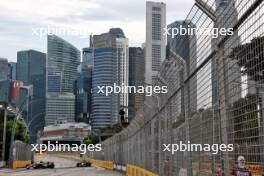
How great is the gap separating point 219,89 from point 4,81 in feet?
369

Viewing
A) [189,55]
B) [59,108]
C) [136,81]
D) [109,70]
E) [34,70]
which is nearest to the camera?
[189,55]

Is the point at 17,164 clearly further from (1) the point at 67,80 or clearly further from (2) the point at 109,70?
(1) the point at 67,80

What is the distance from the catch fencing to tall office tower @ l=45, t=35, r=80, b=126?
337 feet

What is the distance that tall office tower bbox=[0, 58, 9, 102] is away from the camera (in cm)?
10384

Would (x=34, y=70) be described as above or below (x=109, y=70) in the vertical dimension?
above

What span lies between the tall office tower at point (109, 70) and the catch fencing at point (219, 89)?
167ft

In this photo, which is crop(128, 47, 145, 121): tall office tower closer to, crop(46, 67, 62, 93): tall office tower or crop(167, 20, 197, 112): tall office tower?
crop(167, 20, 197, 112): tall office tower

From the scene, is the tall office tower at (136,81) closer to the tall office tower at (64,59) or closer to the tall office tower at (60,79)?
the tall office tower at (60,79)

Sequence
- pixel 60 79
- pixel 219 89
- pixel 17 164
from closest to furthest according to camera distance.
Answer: pixel 219 89 < pixel 17 164 < pixel 60 79

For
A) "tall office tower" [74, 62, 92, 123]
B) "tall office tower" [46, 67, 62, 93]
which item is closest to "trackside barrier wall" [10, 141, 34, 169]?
"tall office tower" [74, 62, 92, 123]

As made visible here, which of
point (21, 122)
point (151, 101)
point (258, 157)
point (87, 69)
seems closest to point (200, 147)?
point (258, 157)

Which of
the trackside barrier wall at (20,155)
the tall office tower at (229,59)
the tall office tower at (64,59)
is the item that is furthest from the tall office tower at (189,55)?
the tall office tower at (64,59)

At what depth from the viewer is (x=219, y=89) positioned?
5.59 meters

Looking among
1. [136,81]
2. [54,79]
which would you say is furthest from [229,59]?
[54,79]
